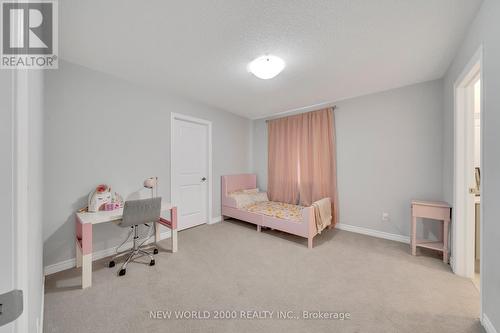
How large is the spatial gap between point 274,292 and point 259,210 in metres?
1.74

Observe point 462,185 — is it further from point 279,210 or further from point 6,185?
point 6,185

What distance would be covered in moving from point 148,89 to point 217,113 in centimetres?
137

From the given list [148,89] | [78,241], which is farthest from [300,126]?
[78,241]

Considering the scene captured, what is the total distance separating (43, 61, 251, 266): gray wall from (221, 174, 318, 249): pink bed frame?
1225 mm

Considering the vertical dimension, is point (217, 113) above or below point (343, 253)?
above

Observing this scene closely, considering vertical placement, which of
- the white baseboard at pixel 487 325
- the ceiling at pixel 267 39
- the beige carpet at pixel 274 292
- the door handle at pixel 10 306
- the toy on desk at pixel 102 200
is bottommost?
the beige carpet at pixel 274 292

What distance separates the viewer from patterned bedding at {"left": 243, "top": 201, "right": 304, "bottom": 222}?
3.16 meters

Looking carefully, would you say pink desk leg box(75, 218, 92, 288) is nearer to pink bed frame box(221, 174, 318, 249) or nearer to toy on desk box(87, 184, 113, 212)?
toy on desk box(87, 184, 113, 212)

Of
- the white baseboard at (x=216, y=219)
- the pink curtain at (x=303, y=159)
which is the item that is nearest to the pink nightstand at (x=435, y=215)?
the pink curtain at (x=303, y=159)

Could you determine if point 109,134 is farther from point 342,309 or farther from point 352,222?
point 352,222

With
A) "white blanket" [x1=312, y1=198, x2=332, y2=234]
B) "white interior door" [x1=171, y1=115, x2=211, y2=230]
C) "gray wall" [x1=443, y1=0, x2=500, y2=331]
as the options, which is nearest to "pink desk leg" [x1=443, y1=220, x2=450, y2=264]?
"gray wall" [x1=443, y1=0, x2=500, y2=331]

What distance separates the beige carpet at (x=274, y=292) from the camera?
1.50m

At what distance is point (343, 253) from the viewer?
8.57ft

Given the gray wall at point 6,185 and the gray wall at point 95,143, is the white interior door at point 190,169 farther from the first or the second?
the gray wall at point 6,185
